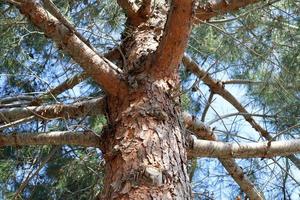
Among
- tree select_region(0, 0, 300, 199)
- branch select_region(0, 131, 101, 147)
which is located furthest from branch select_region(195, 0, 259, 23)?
branch select_region(0, 131, 101, 147)

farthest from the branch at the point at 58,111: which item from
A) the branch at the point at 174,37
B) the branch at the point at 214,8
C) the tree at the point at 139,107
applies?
the branch at the point at 214,8

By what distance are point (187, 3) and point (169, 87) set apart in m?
0.35

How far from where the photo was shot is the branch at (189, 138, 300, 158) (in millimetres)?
2043

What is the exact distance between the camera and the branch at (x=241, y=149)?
6.70 feet

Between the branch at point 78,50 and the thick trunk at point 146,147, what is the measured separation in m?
0.07

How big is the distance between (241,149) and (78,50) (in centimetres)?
75

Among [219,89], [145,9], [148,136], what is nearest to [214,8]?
[145,9]

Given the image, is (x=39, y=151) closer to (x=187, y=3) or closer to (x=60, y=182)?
(x=60, y=182)

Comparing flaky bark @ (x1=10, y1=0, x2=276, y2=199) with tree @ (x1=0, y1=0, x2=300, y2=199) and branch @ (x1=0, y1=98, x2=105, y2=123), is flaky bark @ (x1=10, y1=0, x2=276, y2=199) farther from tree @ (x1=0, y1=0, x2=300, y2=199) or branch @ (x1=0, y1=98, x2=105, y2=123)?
branch @ (x1=0, y1=98, x2=105, y2=123)

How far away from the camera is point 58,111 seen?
2104 mm

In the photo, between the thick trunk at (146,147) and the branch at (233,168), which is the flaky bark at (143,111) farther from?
the branch at (233,168)

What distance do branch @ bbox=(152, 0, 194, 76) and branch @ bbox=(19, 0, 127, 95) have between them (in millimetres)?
164

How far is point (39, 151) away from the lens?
8.85ft

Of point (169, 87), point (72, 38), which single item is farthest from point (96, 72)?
point (169, 87)
